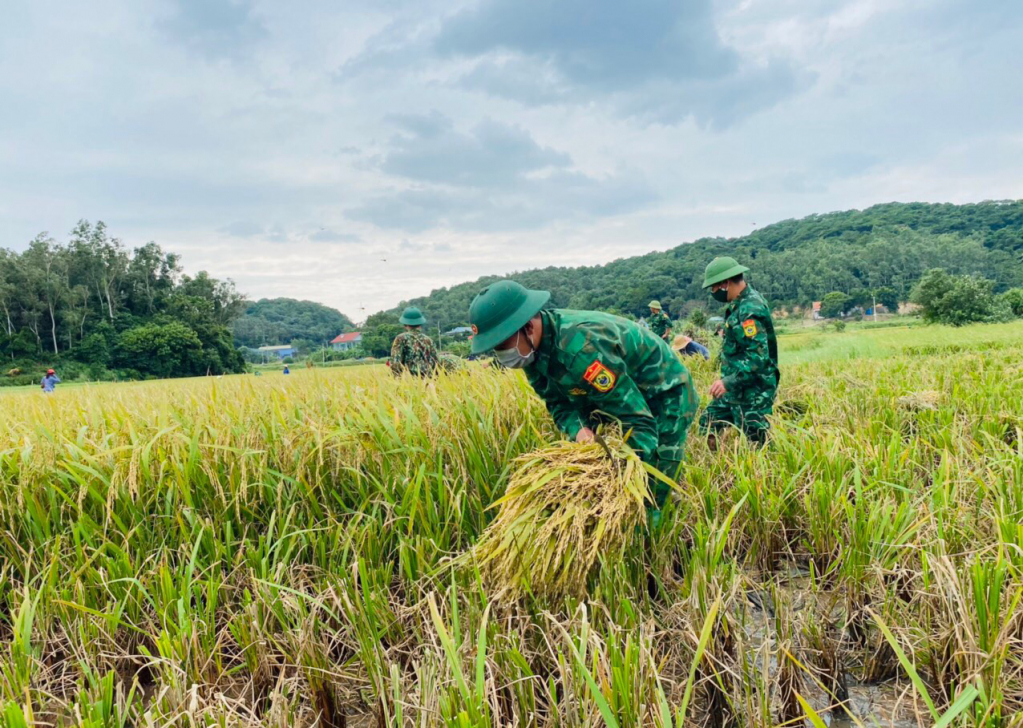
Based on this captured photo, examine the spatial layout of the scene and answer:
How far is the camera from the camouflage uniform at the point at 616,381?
2.25m

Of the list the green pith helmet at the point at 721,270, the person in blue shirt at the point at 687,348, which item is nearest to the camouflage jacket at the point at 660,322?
the person in blue shirt at the point at 687,348

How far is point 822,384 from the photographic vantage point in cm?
654

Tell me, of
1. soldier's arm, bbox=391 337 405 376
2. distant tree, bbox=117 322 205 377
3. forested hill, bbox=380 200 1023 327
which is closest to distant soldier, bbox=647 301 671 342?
soldier's arm, bbox=391 337 405 376

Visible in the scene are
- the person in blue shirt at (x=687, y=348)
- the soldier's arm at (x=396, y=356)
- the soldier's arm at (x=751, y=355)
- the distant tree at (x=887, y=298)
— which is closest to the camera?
the soldier's arm at (x=751, y=355)

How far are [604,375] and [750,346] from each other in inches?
90.3

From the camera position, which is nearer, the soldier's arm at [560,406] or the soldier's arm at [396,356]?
the soldier's arm at [560,406]

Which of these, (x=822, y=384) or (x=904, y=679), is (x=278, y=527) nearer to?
(x=904, y=679)

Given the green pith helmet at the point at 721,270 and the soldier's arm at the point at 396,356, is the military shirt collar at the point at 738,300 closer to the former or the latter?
the green pith helmet at the point at 721,270

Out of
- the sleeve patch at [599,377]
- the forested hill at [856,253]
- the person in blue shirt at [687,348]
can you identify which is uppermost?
the forested hill at [856,253]

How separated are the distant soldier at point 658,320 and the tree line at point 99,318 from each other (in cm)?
4044

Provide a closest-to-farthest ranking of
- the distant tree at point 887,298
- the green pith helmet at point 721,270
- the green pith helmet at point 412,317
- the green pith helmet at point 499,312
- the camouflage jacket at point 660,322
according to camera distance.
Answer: the green pith helmet at point 499,312 → the green pith helmet at point 721,270 → the green pith helmet at point 412,317 → the camouflage jacket at point 660,322 → the distant tree at point 887,298

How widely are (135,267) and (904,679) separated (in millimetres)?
67111

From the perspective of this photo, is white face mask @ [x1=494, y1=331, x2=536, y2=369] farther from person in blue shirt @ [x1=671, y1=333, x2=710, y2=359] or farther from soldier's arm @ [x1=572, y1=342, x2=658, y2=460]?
person in blue shirt @ [x1=671, y1=333, x2=710, y2=359]

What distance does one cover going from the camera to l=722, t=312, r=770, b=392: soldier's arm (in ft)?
13.1
